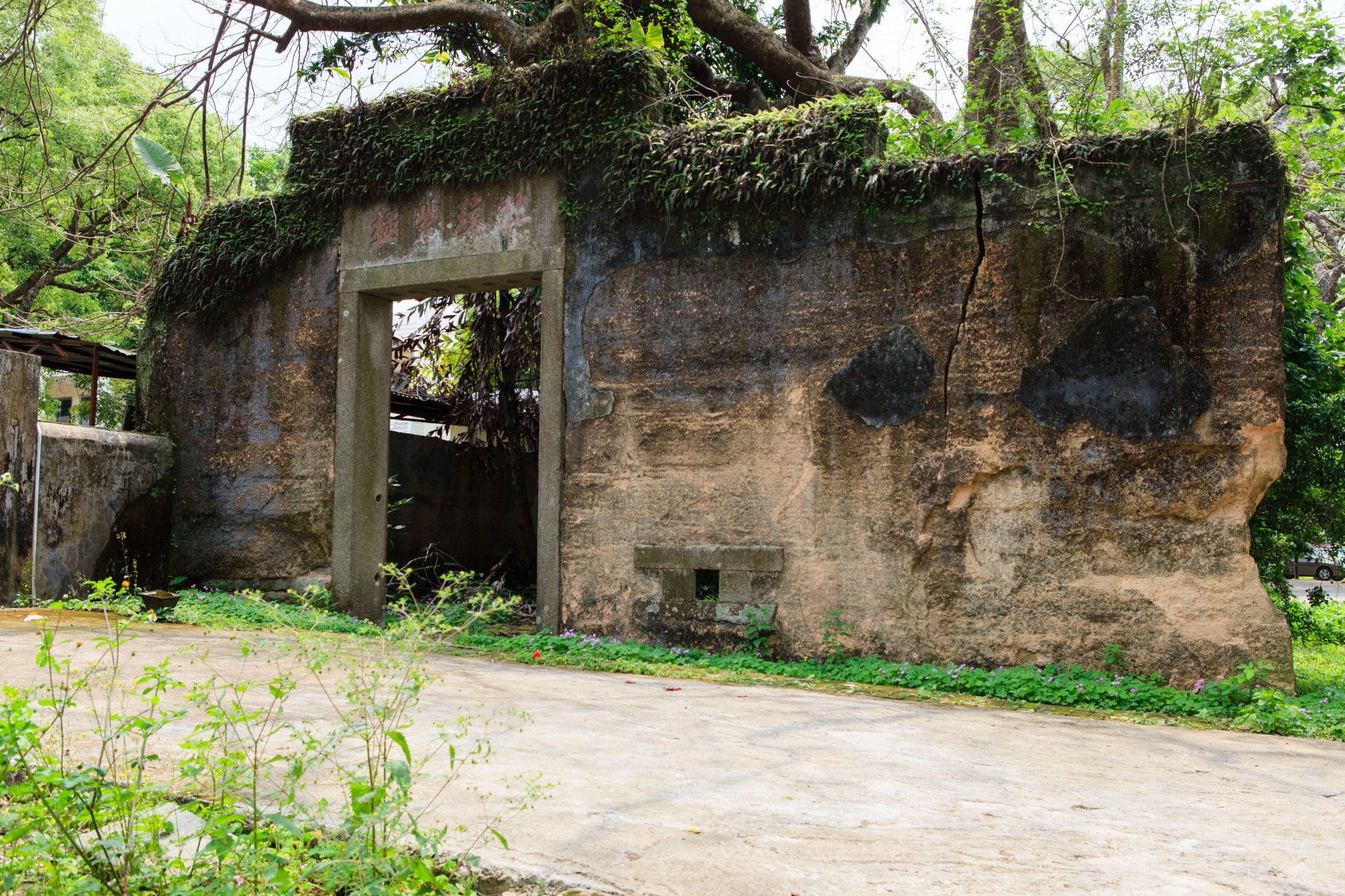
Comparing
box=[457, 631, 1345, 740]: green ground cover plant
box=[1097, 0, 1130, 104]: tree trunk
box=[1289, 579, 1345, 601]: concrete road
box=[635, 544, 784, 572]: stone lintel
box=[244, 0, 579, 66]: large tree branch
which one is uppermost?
box=[244, 0, 579, 66]: large tree branch

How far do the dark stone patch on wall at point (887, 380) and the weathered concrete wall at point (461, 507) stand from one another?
488 centimetres

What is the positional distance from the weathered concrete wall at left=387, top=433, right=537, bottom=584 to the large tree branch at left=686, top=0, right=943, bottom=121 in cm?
465

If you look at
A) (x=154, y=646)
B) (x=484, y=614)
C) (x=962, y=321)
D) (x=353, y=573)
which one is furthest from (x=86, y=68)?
(x=484, y=614)

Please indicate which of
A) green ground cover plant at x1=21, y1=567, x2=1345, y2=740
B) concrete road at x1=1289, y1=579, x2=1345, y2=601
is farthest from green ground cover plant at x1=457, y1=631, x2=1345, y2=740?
concrete road at x1=1289, y1=579, x2=1345, y2=601

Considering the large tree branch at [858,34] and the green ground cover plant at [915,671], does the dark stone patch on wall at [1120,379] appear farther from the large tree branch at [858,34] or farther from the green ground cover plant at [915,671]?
the large tree branch at [858,34]

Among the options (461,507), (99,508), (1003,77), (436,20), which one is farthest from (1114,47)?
(99,508)

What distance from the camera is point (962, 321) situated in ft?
18.1

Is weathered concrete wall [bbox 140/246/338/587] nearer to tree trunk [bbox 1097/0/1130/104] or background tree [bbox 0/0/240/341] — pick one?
background tree [bbox 0/0/240/341]

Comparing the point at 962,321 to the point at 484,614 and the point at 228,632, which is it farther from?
the point at 228,632

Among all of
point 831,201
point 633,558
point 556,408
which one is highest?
point 831,201

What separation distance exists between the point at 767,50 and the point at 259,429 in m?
6.19

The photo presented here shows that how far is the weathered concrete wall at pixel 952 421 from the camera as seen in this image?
16.4ft

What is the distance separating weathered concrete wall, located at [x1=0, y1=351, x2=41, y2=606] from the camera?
6.64 meters

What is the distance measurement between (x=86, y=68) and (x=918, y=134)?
1419cm
